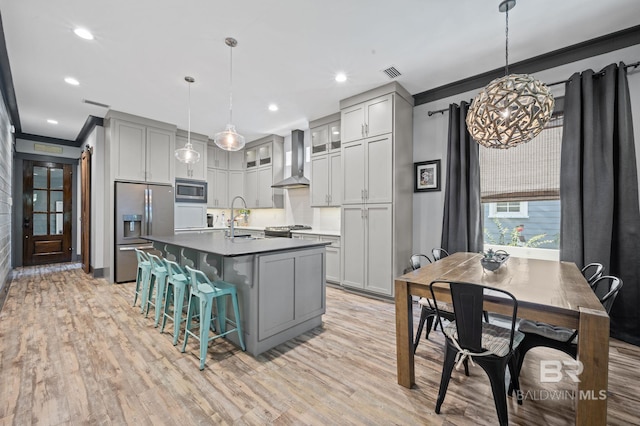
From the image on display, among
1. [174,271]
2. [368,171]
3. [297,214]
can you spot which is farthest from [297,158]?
[174,271]

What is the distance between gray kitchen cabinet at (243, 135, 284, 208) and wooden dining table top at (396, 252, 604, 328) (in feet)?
14.3

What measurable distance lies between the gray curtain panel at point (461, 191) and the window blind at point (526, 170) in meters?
0.16

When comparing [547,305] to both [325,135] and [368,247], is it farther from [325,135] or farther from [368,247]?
[325,135]

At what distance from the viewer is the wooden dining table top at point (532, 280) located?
147cm

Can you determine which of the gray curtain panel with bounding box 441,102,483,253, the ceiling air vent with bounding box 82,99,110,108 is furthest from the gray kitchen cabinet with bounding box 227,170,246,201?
the gray curtain panel with bounding box 441,102,483,253

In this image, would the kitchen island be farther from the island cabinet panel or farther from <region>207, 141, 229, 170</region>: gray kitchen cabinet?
<region>207, 141, 229, 170</region>: gray kitchen cabinet

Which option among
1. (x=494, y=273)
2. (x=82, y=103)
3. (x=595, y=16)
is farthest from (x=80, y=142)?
(x=595, y=16)

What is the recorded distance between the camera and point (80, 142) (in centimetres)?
664

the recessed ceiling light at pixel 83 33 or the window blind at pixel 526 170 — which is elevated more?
the recessed ceiling light at pixel 83 33

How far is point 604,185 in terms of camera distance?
2.74 metres

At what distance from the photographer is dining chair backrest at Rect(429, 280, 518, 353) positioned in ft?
4.93

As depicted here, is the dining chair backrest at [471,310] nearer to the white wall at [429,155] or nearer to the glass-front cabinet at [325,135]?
the white wall at [429,155]

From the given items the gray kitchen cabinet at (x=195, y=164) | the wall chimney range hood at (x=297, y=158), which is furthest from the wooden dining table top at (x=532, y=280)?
the gray kitchen cabinet at (x=195, y=164)

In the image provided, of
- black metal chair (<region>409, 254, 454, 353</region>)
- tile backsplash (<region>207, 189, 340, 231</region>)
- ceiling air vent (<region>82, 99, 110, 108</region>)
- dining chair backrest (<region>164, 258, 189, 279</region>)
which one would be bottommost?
black metal chair (<region>409, 254, 454, 353</region>)
